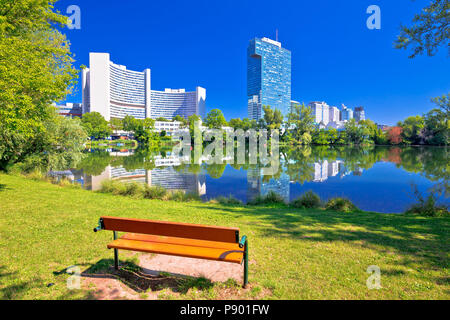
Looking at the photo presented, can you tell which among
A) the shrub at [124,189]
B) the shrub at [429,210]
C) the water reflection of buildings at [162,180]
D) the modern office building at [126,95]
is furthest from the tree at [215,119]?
the modern office building at [126,95]

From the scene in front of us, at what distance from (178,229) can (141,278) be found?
3.67 ft

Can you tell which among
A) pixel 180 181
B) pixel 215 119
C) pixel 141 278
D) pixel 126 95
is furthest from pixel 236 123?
pixel 126 95

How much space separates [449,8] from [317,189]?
35.5 ft

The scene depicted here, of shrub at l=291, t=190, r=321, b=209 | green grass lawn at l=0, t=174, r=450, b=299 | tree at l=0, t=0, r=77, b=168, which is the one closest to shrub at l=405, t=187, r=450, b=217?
green grass lawn at l=0, t=174, r=450, b=299

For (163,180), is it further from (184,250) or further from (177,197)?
(184,250)

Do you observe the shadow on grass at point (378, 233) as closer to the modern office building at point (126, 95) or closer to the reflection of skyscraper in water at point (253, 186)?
the reflection of skyscraper in water at point (253, 186)

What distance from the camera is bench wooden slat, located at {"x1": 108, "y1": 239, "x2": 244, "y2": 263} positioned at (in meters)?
3.07

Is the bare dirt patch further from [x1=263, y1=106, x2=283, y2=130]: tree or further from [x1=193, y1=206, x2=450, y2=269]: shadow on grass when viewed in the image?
[x1=263, y1=106, x2=283, y2=130]: tree

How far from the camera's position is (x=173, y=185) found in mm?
16797

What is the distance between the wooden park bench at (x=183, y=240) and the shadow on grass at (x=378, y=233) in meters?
2.28

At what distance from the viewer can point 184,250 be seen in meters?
3.27

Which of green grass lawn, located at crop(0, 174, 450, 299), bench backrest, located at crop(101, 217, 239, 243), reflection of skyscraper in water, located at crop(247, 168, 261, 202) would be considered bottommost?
reflection of skyscraper in water, located at crop(247, 168, 261, 202)

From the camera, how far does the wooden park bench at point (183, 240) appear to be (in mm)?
3082
